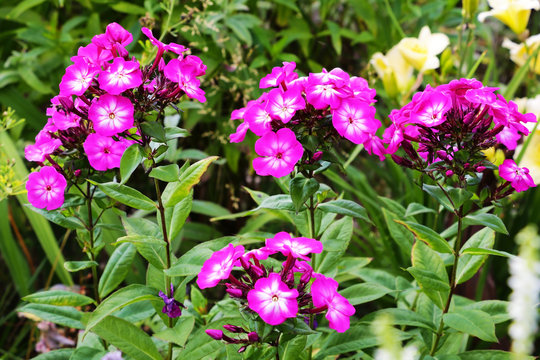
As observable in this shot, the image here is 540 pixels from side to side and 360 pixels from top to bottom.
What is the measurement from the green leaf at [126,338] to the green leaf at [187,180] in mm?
192

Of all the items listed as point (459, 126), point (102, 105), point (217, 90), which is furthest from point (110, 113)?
point (217, 90)

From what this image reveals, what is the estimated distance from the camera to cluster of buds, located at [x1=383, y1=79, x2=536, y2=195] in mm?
755

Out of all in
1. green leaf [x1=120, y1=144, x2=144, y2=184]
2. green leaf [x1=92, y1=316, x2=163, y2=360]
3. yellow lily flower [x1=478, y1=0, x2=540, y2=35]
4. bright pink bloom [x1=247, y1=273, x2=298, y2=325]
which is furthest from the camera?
yellow lily flower [x1=478, y1=0, x2=540, y2=35]

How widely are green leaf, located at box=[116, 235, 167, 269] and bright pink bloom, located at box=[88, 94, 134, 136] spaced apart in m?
0.17

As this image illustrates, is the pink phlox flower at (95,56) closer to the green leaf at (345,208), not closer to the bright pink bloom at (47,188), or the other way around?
the bright pink bloom at (47,188)

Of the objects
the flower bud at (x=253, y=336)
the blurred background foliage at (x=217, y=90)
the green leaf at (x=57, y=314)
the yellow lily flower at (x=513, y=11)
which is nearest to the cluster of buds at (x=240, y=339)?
the flower bud at (x=253, y=336)

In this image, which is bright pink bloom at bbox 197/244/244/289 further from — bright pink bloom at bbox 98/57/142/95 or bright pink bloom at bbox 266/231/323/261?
bright pink bloom at bbox 98/57/142/95

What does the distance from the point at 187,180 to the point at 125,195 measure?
3.4 inches

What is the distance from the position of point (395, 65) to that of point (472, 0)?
0.23 meters

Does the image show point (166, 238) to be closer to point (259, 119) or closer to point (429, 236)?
point (259, 119)

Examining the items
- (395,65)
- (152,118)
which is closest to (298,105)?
(152,118)

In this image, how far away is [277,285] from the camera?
0.65 m

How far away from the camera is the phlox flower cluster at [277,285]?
642mm

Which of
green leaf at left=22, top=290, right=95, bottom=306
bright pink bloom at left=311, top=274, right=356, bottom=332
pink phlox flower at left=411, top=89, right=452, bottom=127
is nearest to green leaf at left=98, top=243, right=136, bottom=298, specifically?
green leaf at left=22, top=290, right=95, bottom=306
